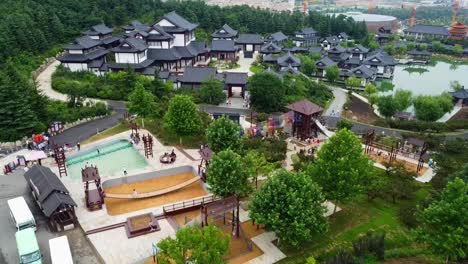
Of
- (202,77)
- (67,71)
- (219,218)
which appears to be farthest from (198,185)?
(67,71)

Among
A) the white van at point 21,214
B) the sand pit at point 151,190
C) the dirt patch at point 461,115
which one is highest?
the white van at point 21,214

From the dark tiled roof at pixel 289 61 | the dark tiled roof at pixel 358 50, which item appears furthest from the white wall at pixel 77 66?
the dark tiled roof at pixel 358 50

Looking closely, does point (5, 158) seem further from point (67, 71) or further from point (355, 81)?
point (355, 81)

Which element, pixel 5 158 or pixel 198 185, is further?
pixel 5 158

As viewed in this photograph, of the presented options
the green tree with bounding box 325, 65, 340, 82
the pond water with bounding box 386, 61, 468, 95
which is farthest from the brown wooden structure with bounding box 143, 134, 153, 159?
the pond water with bounding box 386, 61, 468, 95

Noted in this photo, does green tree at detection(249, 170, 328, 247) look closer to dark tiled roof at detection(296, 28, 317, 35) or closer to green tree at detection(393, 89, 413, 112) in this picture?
green tree at detection(393, 89, 413, 112)

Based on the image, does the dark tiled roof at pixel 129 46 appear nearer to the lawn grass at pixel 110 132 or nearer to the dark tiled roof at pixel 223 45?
the dark tiled roof at pixel 223 45

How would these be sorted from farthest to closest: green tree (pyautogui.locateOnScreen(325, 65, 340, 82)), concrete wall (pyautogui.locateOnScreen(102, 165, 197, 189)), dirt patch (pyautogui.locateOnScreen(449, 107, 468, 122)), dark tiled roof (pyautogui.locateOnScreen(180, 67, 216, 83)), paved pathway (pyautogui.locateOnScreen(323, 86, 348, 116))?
green tree (pyautogui.locateOnScreen(325, 65, 340, 82))
dark tiled roof (pyautogui.locateOnScreen(180, 67, 216, 83))
dirt patch (pyautogui.locateOnScreen(449, 107, 468, 122))
paved pathway (pyautogui.locateOnScreen(323, 86, 348, 116))
concrete wall (pyautogui.locateOnScreen(102, 165, 197, 189))
